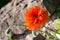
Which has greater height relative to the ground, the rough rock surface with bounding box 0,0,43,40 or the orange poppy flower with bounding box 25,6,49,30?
the rough rock surface with bounding box 0,0,43,40

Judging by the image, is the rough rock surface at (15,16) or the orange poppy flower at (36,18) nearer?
the orange poppy flower at (36,18)

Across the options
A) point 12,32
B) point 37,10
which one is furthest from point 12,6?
point 37,10

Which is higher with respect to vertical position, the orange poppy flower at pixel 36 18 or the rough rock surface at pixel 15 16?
the rough rock surface at pixel 15 16

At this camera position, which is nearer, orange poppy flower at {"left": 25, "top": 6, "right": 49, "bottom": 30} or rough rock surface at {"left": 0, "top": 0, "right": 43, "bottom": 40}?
orange poppy flower at {"left": 25, "top": 6, "right": 49, "bottom": 30}

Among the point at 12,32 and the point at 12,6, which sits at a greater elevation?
the point at 12,6

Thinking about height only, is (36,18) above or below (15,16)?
below

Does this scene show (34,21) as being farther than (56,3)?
No

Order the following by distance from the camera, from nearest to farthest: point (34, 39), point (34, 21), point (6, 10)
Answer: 1. point (34, 21)
2. point (34, 39)
3. point (6, 10)

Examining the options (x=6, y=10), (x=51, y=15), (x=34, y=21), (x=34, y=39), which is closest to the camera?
(x=34, y=21)

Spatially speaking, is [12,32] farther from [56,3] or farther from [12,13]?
[56,3]

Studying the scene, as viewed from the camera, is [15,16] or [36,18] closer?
[36,18]

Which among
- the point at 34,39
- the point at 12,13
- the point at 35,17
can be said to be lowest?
the point at 34,39
